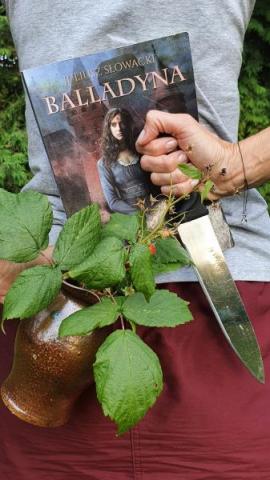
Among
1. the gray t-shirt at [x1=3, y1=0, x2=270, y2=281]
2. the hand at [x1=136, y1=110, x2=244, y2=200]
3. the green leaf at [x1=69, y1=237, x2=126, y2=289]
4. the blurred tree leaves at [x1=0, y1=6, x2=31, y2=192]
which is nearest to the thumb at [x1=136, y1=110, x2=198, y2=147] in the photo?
the hand at [x1=136, y1=110, x2=244, y2=200]

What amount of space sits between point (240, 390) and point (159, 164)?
37 cm

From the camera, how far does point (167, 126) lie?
0.96 m

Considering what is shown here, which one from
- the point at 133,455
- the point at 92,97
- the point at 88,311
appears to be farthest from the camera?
the point at 133,455

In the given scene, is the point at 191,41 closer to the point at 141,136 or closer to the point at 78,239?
the point at 141,136

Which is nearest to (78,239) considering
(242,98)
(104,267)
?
(104,267)

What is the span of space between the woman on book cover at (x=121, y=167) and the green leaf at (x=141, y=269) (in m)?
0.22

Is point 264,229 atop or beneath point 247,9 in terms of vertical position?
beneath

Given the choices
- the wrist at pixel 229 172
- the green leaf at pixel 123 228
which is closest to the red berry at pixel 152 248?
the green leaf at pixel 123 228

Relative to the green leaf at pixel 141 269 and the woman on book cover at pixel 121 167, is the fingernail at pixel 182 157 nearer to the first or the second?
the woman on book cover at pixel 121 167

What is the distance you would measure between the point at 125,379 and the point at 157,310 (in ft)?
0.33

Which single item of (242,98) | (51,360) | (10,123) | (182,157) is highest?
(182,157)

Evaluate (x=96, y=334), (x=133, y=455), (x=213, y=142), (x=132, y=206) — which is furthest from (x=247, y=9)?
(x=133, y=455)

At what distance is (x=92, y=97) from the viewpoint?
932mm

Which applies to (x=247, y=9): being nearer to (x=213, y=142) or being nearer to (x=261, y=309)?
(x=213, y=142)
